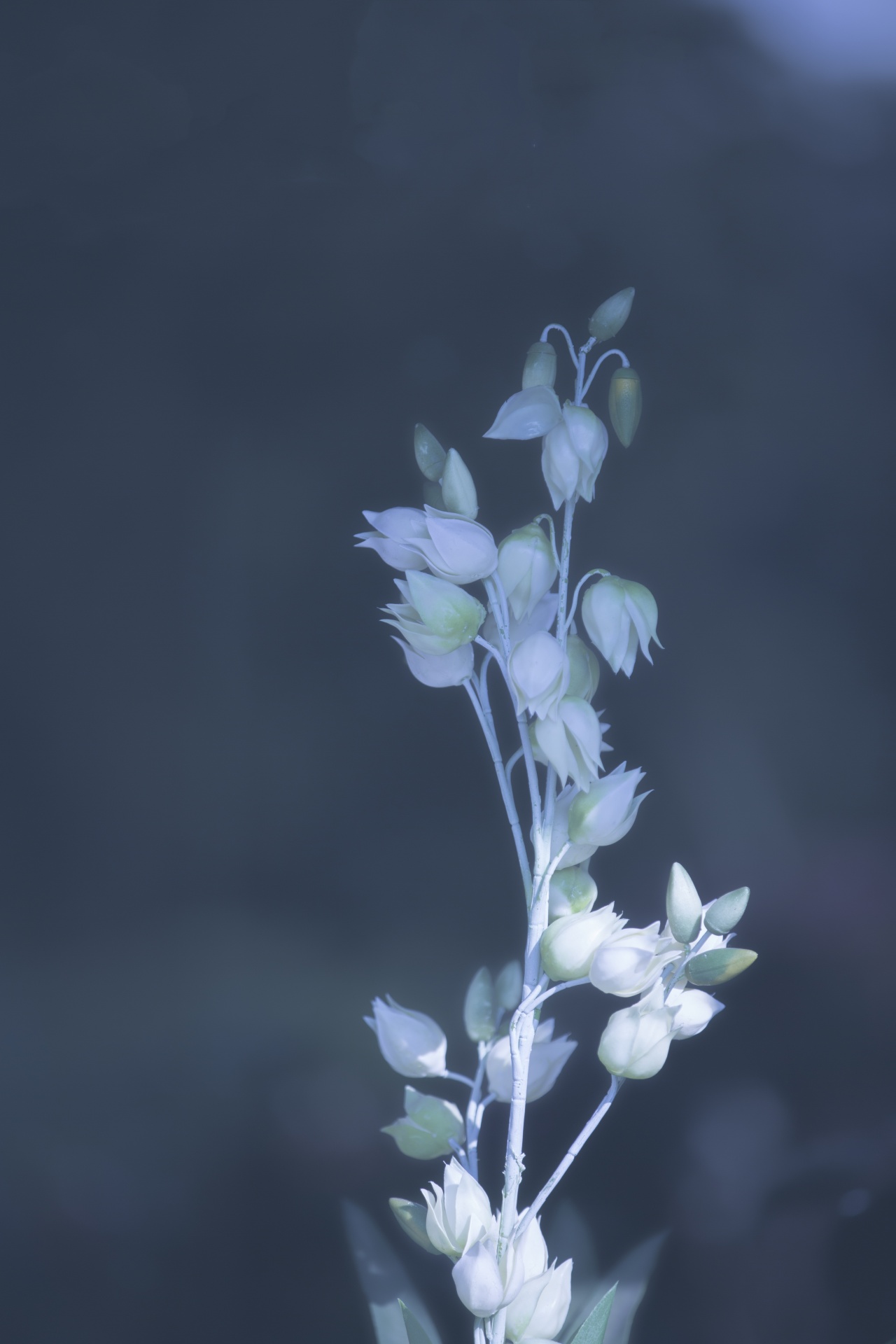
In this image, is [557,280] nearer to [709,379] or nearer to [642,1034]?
[709,379]

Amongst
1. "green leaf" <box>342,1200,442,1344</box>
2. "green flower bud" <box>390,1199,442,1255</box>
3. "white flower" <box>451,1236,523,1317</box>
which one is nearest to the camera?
"white flower" <box>451,1236,523,1317</box>

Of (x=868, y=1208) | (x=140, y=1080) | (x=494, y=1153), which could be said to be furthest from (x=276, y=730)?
(x=868, y=1208)

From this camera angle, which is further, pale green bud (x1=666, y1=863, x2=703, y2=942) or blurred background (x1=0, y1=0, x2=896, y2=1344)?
blurred background (x1=0, y1=0, x2=896, y2=1344)

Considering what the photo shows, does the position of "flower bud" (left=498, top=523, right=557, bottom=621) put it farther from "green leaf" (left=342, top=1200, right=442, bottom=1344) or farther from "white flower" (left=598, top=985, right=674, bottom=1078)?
"green leaf" (left=342, top=1200, right=442, bottom=1344)

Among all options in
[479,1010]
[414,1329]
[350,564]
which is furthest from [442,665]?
[414,1329]

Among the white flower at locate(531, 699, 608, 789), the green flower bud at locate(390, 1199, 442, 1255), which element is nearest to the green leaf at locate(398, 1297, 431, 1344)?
the green flower bud at locate(390, 1199, 442, 1255)

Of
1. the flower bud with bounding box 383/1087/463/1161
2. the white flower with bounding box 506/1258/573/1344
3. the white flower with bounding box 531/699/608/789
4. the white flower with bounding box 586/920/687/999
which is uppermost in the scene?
the white flower with bounding box 531/699/608/789
